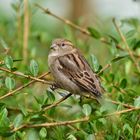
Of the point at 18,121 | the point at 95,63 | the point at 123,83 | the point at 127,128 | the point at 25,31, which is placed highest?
the point at 25,31

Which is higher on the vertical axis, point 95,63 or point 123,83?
point 95,63

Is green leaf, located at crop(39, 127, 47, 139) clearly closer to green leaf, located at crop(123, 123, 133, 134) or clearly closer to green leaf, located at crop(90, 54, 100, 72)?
green leaf, located at crop(123, 123, 133, 134)

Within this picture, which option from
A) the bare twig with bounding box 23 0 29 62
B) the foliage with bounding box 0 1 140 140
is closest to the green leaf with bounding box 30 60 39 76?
the foliage with bounding box 0 1 140 140

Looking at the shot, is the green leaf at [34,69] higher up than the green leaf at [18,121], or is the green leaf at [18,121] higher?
the green leaf at [34,69]

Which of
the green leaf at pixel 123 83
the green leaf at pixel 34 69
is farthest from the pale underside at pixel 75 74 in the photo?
the green leaf at pixel 34 69

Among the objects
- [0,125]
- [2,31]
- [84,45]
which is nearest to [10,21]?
[2,31]

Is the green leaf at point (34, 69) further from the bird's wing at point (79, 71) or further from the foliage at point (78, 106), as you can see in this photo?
the bird's wing at point (79, 71)

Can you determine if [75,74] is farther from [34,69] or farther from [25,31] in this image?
[25,31]

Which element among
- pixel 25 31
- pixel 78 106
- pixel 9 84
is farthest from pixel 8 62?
→ pixel 25 31

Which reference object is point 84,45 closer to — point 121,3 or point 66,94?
point 66,94
